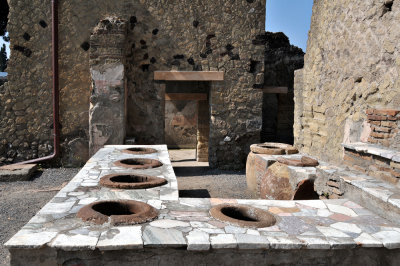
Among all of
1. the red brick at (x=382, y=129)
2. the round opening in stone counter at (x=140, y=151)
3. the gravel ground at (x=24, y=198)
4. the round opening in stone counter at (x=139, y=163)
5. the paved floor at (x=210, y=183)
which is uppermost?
the red brick at (x=382, y=129)

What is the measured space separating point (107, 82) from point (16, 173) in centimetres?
244

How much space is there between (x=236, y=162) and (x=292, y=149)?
2599 millimetres

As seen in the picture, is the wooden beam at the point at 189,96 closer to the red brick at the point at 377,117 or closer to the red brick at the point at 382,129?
the red brick at the point at 377,117

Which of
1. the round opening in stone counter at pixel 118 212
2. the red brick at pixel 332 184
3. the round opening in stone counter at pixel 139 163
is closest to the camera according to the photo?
the round opening in stone counter at pixel 118 212

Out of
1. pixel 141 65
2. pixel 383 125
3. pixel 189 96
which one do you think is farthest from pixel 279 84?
pixel 383 125

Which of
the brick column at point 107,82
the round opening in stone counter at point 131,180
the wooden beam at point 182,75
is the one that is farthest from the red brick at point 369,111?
the brick column at point 107,82

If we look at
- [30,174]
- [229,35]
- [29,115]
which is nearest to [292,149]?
[229,35]

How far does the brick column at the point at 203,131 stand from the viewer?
10.6m

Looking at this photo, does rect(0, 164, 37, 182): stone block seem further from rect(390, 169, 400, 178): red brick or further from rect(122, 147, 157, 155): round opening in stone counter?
rect(390, 169, 400, 178): red brick

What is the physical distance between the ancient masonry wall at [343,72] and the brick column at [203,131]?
4.17 meters

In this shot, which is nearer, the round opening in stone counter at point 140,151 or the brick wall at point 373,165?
the brick wall at point 373,165

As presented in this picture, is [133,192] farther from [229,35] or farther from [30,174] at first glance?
[229,35]

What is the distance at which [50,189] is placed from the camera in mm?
6184

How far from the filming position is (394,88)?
12.8 ft
